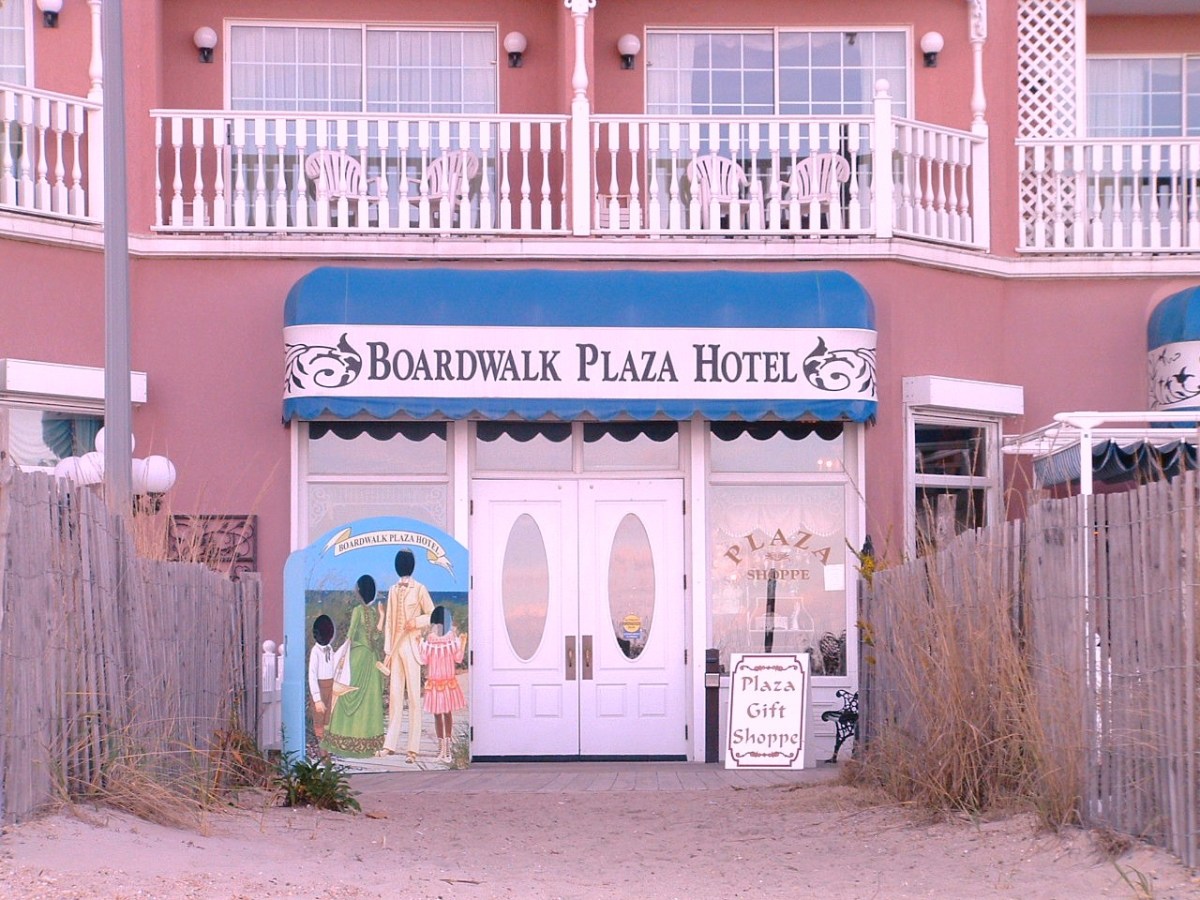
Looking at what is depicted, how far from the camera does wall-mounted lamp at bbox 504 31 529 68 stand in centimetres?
1498

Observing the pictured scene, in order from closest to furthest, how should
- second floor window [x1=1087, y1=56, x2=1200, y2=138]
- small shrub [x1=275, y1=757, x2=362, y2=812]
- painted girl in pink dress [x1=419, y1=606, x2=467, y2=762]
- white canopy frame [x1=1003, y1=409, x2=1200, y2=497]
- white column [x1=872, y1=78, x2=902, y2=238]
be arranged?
small shrub [x1=275, y1=757, x2=362, y2=812] → white canopy frame [x1=1003, y1=409, x2=1200, y2=497] → painted girl in pink dress [x1=419, y1=606, x2=467, y2=762] → white column [x1=872, y1=78, x2=902, y2=238] → second floor window [x1=1087, y1=56, x2=1200, y2=138]

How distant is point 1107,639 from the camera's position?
279 inches

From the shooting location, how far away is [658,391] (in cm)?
1306

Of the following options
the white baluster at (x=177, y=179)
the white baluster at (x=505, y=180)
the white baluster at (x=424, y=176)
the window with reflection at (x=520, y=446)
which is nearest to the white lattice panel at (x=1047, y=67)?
the white baluster at (x=505, y=180)

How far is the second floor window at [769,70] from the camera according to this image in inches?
603

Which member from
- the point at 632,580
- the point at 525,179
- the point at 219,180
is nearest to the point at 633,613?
the point at 632,580

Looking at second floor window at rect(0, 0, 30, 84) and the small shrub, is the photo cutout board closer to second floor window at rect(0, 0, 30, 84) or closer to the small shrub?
the small shrub

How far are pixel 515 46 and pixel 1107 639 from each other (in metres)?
9.40

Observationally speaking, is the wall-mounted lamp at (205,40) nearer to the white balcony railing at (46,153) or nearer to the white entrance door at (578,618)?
the white balcony railing at (46,153)

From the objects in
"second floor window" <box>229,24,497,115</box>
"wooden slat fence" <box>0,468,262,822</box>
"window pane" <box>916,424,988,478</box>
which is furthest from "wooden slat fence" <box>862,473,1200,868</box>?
"second floor window" <box>229,24,497,115</box>

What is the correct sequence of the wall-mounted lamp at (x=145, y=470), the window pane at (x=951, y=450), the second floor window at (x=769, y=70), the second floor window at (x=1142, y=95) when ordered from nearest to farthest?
the wall-mounted lamp at (x=145, y=470) < the window pane at (x=951, y=450) < the second floor window at (x=769, y=70) < the second floor window at (x=1142, y=95)

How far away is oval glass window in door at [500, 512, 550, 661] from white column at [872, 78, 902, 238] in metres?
3.62

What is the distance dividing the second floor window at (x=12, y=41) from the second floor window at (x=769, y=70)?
528cm

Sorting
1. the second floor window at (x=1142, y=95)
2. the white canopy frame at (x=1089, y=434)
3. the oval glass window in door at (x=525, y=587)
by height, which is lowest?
the oval glass window in door at (x=525, y=587)
